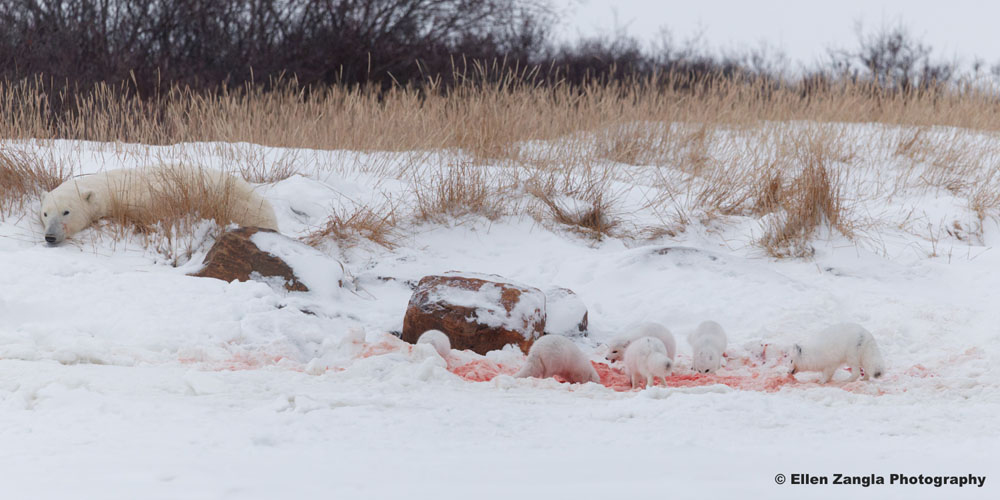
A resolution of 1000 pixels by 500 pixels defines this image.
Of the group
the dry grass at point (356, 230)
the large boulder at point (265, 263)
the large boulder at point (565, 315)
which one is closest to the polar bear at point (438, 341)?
the large boulder at point (565, 315)

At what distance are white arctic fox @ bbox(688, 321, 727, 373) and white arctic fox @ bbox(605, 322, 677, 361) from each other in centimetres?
13

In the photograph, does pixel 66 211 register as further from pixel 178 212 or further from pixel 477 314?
pixel 477 314

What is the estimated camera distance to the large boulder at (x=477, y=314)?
13.3ft

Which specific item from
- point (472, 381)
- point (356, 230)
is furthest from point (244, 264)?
point (472, 381)

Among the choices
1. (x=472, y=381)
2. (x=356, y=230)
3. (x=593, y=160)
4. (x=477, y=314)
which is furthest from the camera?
(x=593, y=160)

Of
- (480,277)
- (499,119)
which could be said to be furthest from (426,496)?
(499,119)

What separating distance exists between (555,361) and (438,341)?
1.95 ft

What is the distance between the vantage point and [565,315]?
444 cm

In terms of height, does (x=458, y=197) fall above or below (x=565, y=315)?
above

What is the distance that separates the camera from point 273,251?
14.8 feet

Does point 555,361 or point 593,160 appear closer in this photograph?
point 555,361

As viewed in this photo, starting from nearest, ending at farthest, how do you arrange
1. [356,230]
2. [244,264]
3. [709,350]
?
[709,350], [244,264], [356,230]

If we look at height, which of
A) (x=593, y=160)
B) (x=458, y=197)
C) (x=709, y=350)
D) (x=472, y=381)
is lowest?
(x=472, y=381)

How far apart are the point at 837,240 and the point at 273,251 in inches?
150
